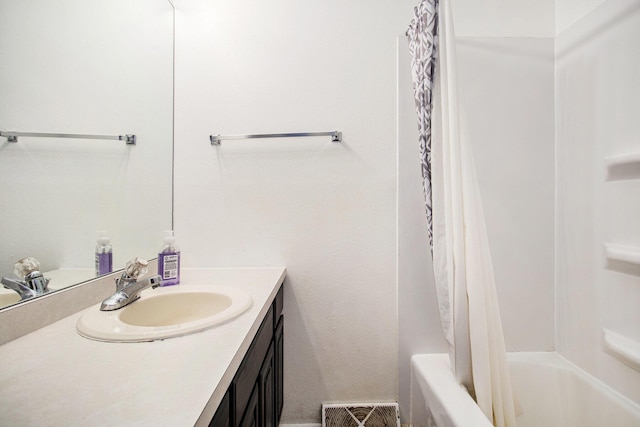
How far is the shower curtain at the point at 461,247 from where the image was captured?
2.75 feet

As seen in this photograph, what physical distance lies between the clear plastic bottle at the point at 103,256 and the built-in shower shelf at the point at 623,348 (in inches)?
70.4

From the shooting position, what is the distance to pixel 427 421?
3.50 ft

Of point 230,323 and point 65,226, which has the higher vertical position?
point 65,226

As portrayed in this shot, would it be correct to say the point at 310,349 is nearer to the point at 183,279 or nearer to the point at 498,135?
the point at 183,279

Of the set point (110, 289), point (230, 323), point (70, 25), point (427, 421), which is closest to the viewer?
point (230, 323)

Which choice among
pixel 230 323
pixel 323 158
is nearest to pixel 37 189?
pixel 230 323

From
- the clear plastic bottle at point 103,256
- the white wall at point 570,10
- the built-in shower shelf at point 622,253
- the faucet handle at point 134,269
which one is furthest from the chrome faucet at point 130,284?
the white wall at point 570,10

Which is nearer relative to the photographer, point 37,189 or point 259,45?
point 37,189

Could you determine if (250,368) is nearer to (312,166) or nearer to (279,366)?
(279,366)

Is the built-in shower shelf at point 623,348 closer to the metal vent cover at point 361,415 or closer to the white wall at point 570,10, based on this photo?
the metal vent cover at point 361,415

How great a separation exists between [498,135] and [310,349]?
135 cm

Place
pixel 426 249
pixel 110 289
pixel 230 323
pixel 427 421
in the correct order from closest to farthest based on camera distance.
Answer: pixel 230 323, pixel 110 289, pixel 427 421, pixel 426 249

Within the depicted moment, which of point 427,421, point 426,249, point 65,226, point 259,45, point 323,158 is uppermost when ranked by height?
point 259,45

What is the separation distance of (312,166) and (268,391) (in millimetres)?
941
